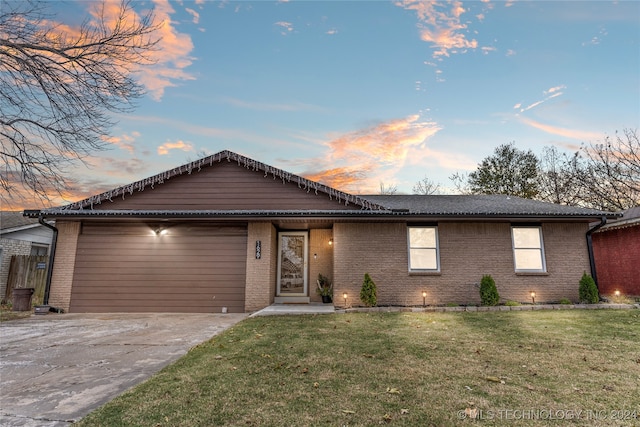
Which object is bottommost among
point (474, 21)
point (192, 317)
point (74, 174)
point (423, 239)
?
point (192, 317)

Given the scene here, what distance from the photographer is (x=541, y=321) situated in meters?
7.00

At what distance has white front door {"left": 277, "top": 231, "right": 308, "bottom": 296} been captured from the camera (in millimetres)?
11250

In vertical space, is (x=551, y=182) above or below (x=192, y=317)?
above

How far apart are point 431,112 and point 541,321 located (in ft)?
27.5

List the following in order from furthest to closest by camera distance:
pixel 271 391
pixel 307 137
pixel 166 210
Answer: pixel 307 137 → pixel 166 210 → pixel 271 391

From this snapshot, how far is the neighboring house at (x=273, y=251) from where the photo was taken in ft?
32.3

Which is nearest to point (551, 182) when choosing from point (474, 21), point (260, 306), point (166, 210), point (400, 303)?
point (474, 21)

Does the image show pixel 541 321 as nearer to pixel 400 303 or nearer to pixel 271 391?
pixel 400 303

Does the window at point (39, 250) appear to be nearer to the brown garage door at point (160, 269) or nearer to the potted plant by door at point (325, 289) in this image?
the brown garage door at point (160, 269)

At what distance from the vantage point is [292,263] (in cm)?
1143

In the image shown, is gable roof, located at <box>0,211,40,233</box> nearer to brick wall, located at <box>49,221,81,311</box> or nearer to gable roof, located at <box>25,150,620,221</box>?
brick wall, located at <box>49,221,81,311</box>

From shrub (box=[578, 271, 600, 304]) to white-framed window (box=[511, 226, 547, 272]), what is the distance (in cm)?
101

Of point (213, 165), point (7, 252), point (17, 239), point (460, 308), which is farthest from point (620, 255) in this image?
point (17, 239)

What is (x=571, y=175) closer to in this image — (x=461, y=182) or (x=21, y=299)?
(x=461, y=182)
